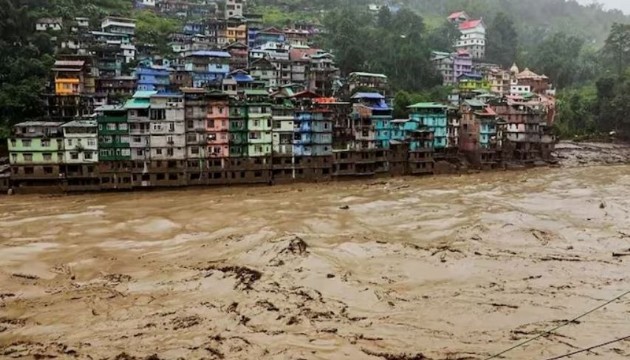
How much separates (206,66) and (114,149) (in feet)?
51.4

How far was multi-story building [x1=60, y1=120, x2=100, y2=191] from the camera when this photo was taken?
33656 mm

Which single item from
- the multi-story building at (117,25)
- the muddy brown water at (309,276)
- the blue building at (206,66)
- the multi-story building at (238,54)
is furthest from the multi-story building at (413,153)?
the multi-story building at (117,25)

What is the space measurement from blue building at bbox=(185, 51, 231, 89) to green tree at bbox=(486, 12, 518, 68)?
43.4 metres

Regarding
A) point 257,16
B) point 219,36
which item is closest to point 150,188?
point 219,36

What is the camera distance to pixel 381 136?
133 ft

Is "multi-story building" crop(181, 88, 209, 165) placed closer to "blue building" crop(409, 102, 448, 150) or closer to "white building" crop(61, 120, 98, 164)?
"white building" crop(61, 120, 98, 164)

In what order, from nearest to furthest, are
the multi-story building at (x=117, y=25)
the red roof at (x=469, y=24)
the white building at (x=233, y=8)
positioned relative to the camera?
the multi-story building at (x=117, y=25)
the white building at (x=233, y=8)
the red roof at (x=469, y=24)

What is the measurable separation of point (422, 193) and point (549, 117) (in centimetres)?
2867

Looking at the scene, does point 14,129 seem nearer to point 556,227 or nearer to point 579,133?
point 556,227

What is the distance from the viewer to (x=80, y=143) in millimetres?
33875

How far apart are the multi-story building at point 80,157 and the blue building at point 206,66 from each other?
14276 millimetres

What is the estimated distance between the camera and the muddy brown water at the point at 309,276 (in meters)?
13.2

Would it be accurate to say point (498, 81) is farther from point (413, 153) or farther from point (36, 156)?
point (36, 156)

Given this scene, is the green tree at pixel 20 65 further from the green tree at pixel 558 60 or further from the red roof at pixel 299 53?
the green tree at pixel 558 60
